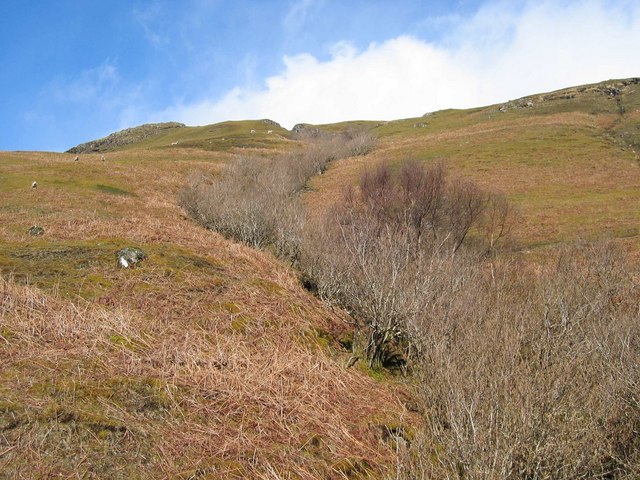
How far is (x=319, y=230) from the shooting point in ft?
75.2

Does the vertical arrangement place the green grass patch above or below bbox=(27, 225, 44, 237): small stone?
above

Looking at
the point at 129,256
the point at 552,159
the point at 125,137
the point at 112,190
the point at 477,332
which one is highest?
the point at 125,137

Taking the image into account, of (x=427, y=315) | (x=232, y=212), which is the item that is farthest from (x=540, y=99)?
(x=427, y=315)

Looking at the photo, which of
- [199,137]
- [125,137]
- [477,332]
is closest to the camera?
[477,332]

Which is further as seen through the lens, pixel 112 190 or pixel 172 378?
pixel 112 190

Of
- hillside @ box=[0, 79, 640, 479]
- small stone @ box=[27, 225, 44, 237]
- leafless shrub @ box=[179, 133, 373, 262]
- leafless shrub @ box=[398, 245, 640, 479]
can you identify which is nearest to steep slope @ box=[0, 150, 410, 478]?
hillside @ box=[0, 79, 640, 479]

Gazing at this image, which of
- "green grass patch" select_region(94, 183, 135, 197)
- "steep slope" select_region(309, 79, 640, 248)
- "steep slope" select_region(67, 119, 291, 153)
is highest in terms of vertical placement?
"steep slope" select_region(67, 119, 291, 153)

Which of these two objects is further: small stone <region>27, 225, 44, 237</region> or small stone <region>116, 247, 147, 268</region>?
small stone <region>27, 225, 44, 237</region>

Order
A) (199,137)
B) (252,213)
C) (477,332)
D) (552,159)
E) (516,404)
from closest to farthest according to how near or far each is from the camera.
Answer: (516,404) < (477,332) < (252,213) < (552,159) < (199,137)

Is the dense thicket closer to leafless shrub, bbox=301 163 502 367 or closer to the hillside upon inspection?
leafless shrub, bbox=301 163 502 367

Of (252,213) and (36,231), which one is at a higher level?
(36,231)

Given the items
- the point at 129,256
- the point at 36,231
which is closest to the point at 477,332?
the point at 129,256

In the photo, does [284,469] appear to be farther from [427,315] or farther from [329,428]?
[427,315]

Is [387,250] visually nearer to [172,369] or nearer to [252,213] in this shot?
[172,369]
